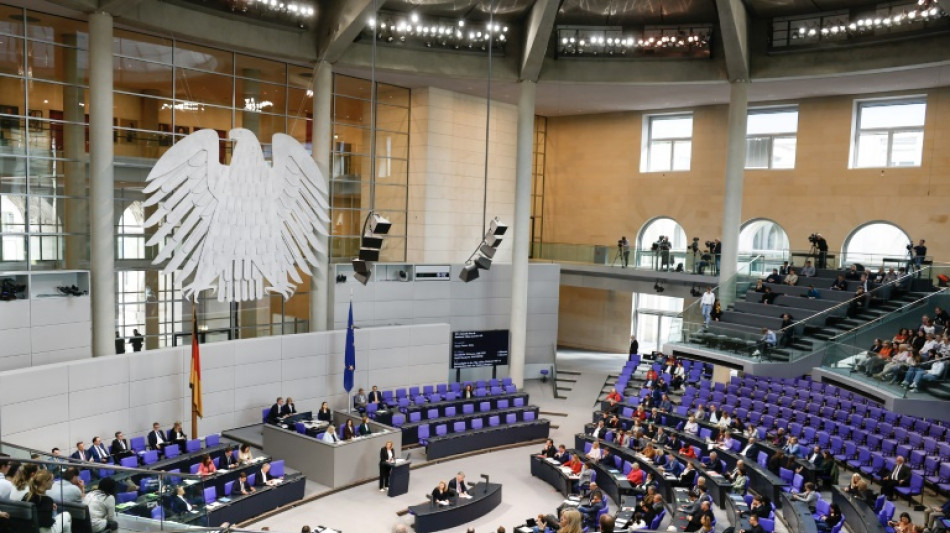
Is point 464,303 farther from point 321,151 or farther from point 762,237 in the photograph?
point 762,237

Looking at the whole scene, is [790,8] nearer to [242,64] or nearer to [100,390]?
[242,64]

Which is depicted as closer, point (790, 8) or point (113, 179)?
point (113, 179)

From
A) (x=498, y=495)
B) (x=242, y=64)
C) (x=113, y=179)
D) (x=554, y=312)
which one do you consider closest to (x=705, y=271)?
(x=554, y=312)

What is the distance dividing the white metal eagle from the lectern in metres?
6.38

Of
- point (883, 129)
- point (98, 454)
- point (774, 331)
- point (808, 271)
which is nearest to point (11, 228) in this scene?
point (98, 454)

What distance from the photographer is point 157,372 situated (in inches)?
660

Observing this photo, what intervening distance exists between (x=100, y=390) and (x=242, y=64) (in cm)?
957

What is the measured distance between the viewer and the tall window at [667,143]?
29.2 m

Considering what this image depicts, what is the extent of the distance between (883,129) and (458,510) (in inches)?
778

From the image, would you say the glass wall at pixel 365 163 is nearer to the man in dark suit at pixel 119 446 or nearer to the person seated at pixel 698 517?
the man in dark suit at pixel 119 446

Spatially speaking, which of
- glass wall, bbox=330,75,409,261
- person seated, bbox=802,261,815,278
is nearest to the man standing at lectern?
glass wall, bbox=330,75,409,261

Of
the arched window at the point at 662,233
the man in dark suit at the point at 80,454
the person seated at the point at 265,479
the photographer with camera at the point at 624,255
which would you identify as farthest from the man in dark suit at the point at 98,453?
the arched window at the point at 662,233

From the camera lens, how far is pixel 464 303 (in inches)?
950

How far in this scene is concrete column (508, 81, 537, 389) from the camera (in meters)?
23.4
